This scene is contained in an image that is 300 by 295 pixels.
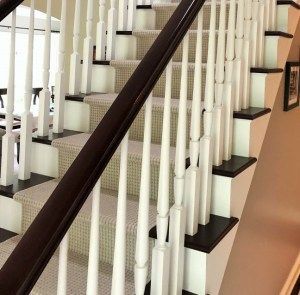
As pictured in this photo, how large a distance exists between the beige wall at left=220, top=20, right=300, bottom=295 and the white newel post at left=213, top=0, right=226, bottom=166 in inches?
18.5

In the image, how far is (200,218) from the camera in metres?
1.58

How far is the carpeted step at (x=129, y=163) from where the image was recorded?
1.91m

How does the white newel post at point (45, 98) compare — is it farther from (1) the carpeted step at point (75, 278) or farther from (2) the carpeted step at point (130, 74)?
(1) the carpeted step at point (75, 278)

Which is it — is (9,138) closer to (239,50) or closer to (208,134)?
(208,134)

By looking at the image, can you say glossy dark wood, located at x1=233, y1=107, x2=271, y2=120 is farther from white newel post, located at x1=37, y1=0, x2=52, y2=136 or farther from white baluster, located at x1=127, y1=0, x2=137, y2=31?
white baluster, located at x1=127, y1=0, x2=137, y2=31

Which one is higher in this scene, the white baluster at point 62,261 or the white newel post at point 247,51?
the white newel post at point 247,51

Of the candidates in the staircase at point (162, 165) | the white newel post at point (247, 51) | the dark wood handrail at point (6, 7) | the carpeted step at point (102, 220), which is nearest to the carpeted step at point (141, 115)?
the staircase at point (162, 165)

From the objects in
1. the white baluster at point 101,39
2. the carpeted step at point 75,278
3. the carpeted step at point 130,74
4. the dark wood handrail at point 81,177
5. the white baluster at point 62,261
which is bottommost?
the carpeted step at point 75,278

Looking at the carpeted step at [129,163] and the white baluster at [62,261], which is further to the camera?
the carpeted step at [129,163]

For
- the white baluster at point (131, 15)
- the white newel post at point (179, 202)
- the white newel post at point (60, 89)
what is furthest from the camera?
the white baluster at point (131, 15)

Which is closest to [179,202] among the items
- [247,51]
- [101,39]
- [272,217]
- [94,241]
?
[94,241]

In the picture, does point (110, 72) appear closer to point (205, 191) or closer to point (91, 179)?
point (205, 191)

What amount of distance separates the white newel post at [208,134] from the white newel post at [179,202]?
0.17m

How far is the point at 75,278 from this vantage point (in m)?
1.60
